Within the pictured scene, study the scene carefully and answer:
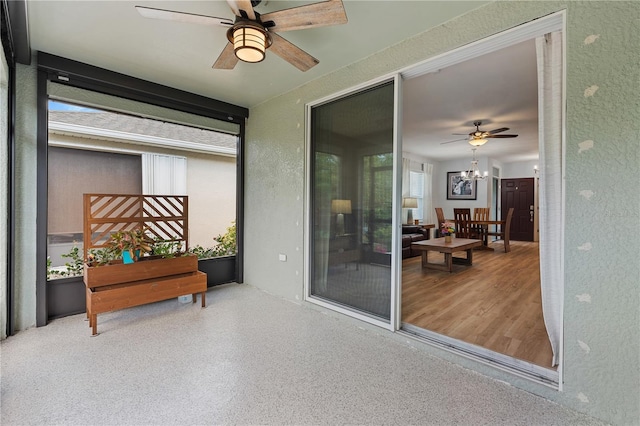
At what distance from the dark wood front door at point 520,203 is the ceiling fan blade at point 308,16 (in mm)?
9122

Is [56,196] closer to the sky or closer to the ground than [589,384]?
closer to the sky

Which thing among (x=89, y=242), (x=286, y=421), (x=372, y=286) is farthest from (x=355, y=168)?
(x=89, y=242)

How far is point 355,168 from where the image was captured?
289 centimetres

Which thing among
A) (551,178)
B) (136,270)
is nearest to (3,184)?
(136,270)

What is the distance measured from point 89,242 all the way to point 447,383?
3.48m

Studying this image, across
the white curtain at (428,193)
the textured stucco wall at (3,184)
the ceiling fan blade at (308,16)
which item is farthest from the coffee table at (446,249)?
the textured stucco wall at (3,184)

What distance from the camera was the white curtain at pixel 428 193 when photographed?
8347 mm

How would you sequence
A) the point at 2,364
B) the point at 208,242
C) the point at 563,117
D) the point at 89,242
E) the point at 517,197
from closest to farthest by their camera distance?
the point at 563,117 → the point at 2,364 → the point at 89,242 → the point at 208,242 → the point at 517,197

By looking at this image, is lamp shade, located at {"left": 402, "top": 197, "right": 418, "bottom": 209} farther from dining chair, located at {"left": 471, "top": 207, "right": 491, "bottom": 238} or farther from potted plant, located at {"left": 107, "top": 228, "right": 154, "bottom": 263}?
potted plant, located at {"left": 107, "top": 228, "right": 154, "bottom": 263}

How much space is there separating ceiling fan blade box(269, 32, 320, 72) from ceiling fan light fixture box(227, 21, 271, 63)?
0.44ft

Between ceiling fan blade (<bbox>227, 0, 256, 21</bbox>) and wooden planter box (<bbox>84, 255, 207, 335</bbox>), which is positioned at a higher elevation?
ceiling fan blade (<bbox>227, 0, 256, 21</bbox>)

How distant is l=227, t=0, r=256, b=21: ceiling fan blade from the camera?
1626 millimetres

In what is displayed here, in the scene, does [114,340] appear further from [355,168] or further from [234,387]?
[355,168]

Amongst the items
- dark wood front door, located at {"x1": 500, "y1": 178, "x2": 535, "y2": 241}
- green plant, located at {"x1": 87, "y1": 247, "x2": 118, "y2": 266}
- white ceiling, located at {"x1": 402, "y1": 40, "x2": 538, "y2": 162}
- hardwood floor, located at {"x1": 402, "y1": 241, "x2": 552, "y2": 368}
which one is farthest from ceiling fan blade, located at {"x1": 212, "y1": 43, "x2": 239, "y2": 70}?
dark wood front door, located at {"x1": 500, "y1": 178, "x2": 535, "y2": 241}
